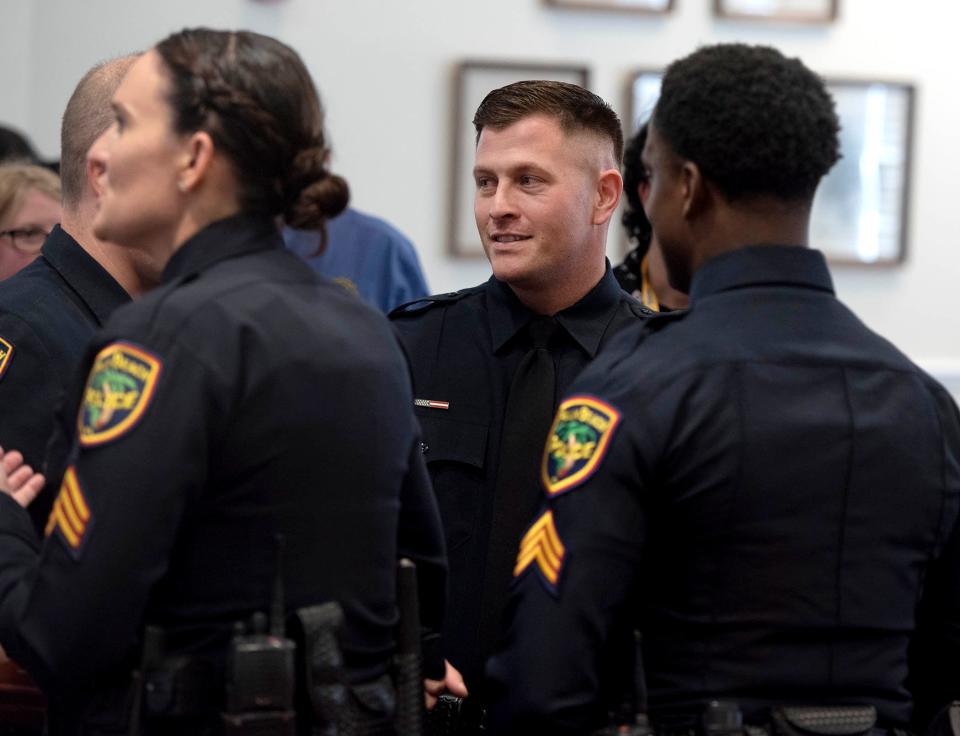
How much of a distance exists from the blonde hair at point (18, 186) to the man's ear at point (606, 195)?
4.01 feet

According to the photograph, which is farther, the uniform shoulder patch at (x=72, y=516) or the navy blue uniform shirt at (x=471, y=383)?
the navy blue uniform shirt at (x=471, y=383)

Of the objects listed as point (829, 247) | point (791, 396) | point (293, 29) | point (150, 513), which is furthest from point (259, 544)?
point (829, 247)

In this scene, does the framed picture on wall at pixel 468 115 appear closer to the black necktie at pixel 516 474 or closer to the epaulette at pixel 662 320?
the black necktie at pixel 516 474

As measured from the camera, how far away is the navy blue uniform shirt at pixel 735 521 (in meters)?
1.48

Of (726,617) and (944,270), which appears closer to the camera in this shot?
(726,617)

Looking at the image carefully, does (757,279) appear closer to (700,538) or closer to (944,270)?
(700,538)

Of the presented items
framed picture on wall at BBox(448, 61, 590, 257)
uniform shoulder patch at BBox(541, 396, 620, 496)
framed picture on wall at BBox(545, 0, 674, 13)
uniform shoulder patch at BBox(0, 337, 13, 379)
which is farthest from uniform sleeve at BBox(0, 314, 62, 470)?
framed picture on wall at BBox(545, 0, 674, 13)

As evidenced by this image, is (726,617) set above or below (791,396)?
below

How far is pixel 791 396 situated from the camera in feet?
4.94

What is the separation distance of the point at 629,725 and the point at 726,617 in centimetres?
15

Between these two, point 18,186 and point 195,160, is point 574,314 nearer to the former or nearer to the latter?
point 195,160

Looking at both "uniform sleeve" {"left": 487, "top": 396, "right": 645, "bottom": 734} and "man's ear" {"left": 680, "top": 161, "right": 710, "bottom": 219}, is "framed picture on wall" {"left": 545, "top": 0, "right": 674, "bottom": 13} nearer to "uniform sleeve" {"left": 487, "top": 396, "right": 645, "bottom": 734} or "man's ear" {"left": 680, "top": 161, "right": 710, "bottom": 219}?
"man's ear" {"left": 680, "top": 161, "right": 710, "bottom": 219}

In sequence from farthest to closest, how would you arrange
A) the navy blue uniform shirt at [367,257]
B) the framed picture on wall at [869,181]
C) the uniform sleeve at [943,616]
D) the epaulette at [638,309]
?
the framed picture on wall at [869,181] < the navy blue uniform shirt at [367,257] < the epaulette at [638,309] < the uniform sleeve at [943,616]

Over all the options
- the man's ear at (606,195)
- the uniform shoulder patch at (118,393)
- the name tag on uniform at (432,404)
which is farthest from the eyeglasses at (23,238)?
the uniform shoulder patch at (118,393)
